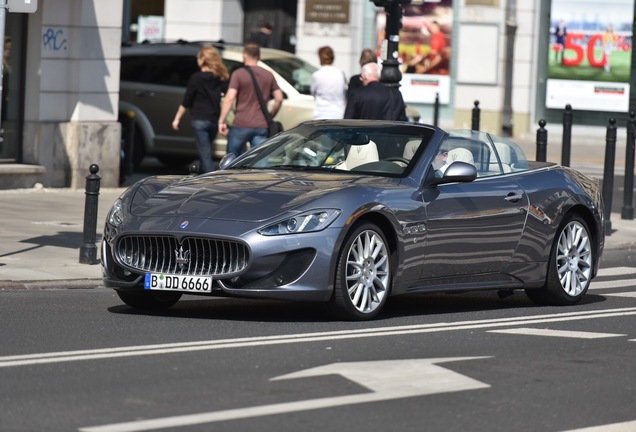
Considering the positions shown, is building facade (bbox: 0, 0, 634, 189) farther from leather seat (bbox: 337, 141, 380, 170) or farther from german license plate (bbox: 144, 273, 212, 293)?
german license plate (bbox: 144, 273, 212, 293)

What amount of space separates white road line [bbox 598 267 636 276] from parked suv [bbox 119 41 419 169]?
8451mm

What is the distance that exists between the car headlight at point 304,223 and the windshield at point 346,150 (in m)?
1.02

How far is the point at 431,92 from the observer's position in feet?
108

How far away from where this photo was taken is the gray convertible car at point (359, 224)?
32.5 ft

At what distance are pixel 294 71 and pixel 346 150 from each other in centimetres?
1255

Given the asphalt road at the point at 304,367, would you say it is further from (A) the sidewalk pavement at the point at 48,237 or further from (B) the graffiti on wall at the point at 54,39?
(B) the graffiti on wall at the point at 54,39

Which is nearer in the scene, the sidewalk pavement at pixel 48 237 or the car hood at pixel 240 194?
the car hood at pixel 240 194

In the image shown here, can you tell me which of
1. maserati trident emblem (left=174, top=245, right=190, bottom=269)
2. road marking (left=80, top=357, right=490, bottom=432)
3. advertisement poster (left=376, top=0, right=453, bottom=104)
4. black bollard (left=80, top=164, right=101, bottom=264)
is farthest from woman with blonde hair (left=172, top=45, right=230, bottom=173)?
advertisement poster (left=376, top=0, right=453, bottom=104)

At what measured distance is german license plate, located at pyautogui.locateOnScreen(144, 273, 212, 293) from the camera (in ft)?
32.4

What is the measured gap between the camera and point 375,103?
17.0 metres

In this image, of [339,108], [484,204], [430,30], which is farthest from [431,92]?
[484,204]

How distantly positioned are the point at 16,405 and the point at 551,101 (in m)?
26.8

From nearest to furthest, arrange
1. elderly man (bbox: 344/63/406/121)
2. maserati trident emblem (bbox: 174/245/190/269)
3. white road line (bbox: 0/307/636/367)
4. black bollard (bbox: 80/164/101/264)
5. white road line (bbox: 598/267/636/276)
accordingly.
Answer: white road line (bbox: 0/307/636/367), maserati trident emblem (bbox: 174/245/190/269), black bollard (bbox: 80/164/101/264), white road line (bbox: 598/267/636/276), elderly man (bbox: 344/63/406/121)

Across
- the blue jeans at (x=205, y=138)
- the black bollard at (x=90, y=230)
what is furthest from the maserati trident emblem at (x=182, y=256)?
the blue jeans at (x=205, y=138)
